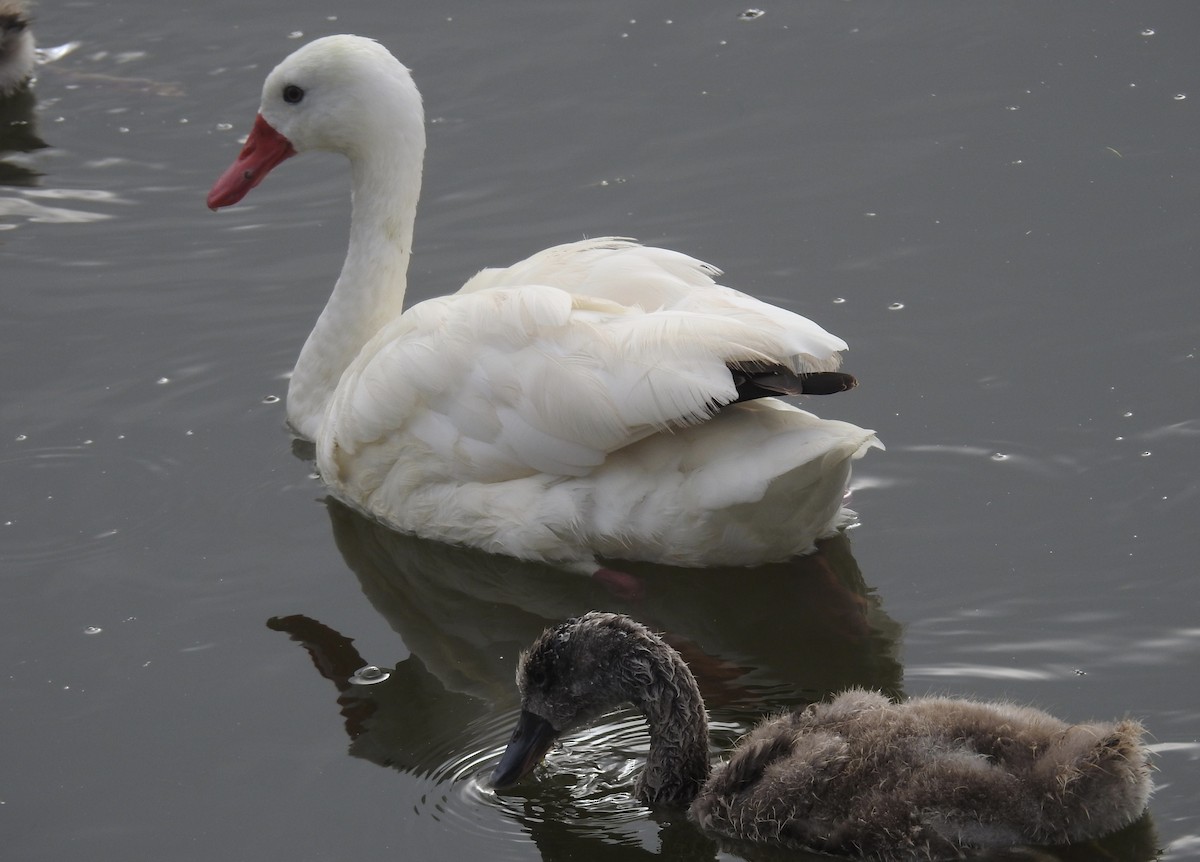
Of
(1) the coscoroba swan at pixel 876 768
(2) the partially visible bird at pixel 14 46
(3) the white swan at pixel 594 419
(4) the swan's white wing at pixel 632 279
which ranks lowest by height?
(1) the coscoroba swan at pixel 876 768

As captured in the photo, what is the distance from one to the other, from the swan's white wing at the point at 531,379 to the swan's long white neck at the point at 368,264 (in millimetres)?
637

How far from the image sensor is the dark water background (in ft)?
19.9

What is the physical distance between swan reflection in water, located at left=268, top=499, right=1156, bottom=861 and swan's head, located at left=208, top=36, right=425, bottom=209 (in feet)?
5.85

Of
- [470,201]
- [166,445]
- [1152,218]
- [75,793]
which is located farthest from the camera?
[470,201]

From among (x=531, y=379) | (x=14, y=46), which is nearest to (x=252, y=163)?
(x=531, y=379)

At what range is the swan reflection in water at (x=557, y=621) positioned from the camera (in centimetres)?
571

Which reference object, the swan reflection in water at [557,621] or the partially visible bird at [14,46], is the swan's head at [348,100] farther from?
the partially visible bird at [14,46]

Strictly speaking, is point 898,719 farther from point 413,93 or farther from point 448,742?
point 413,93

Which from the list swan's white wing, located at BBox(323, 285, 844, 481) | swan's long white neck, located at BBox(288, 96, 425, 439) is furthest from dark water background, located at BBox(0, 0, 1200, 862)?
swan's white wing, located at BBox(323, 285, 844, 481)

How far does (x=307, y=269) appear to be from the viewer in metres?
9.34

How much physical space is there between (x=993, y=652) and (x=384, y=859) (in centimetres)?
229

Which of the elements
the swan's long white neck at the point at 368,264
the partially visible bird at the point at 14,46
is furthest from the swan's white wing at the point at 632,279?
the partially visible bird at the point at 14,46

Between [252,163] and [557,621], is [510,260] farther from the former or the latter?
→ [557,621]

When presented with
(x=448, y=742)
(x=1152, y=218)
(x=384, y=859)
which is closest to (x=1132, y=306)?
(x=1152, y=218)
